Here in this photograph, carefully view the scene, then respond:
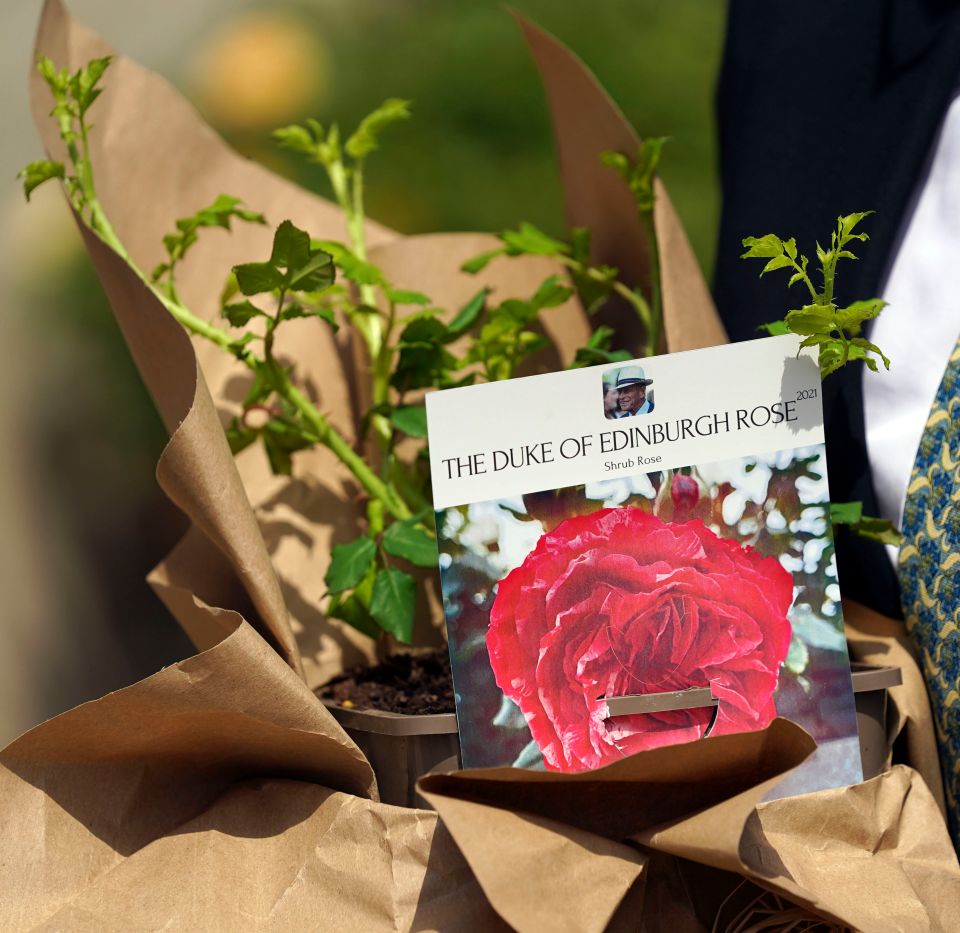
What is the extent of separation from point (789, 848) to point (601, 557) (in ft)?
0.52

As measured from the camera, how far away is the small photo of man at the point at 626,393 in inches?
20.6

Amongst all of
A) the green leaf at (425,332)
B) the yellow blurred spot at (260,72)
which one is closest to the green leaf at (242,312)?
the green leaf at (425,332)

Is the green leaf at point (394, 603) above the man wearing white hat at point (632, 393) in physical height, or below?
below

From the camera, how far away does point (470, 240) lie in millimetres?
798

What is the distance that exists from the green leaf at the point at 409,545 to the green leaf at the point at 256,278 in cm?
16

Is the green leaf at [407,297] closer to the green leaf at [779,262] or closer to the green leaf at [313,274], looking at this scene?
the green leaf at [313,274]

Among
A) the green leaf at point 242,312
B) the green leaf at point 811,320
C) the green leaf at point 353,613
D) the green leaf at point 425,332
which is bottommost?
the green leaf at point 353,613

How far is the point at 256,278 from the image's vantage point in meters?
0.58

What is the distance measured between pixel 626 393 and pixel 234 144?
3.23ft

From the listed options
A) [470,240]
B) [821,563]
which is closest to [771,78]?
[470,240]

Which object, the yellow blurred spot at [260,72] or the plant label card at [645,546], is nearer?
the plant label card at [645,546]

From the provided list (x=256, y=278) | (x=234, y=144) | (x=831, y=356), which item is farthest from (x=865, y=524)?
(x=234, y=144)

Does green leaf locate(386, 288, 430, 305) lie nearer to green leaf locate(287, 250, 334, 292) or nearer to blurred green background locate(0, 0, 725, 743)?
green leaf locate(287, 250, 334, 292)

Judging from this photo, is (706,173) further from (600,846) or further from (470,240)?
(600,846)
